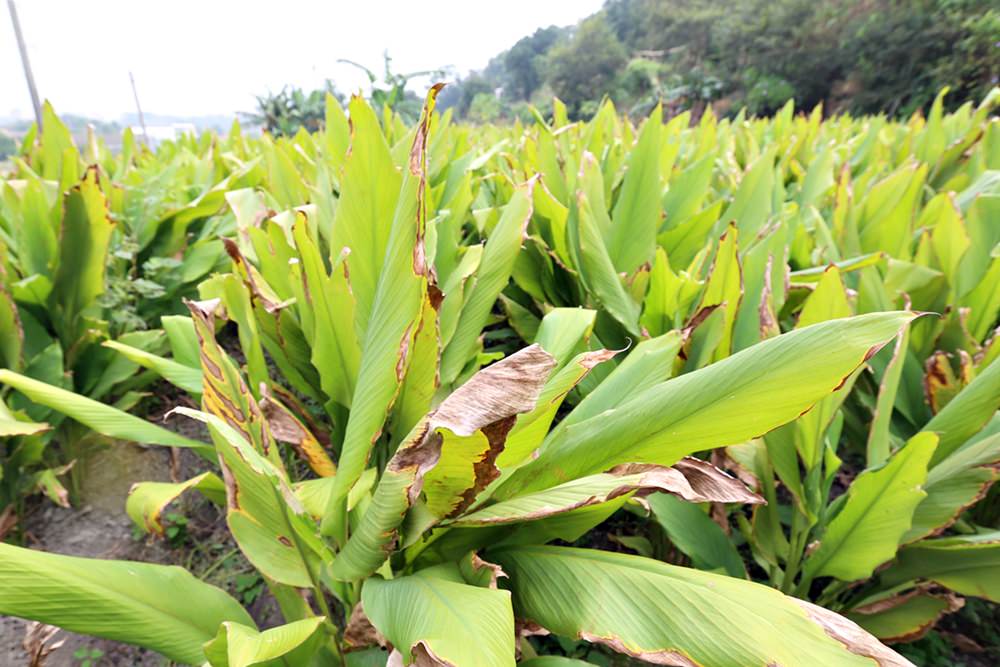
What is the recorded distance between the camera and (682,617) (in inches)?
19.4

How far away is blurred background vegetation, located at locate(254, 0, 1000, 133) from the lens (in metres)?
15.1

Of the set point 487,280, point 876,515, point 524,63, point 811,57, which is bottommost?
point 876,515

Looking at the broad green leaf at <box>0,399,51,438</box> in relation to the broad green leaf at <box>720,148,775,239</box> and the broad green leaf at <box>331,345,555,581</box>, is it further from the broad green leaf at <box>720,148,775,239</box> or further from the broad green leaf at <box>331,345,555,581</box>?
the broad green leaf at <box>720,148,775,239</box>

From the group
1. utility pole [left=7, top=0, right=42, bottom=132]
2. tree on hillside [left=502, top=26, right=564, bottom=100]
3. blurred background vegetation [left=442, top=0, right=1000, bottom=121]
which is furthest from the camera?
tree on hillside [left=502, top=26, right=564, bottom=100]

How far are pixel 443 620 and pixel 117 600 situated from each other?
0.38m

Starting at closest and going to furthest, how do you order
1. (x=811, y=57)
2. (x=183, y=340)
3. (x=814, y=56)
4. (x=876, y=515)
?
(x=876, y=515), (x=183, y=340), (x=814, y=56), (x=811, y=57)

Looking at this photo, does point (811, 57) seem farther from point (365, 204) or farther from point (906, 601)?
point (365, 204)

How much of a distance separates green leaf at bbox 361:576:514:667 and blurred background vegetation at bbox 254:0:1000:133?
8232 millimetres

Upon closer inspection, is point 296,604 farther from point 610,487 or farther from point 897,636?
point 897,636

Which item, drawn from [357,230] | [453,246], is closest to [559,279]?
[453,246]

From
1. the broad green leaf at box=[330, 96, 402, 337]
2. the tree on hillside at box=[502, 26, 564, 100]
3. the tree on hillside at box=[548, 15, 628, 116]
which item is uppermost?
the tree on hillside at box=[502, 26, 564, 100]

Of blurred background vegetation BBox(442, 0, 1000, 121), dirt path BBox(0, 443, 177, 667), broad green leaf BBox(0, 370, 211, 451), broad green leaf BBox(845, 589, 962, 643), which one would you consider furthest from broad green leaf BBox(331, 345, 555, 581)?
blurred background vegetation BBox(442, 0, 1000, 121)

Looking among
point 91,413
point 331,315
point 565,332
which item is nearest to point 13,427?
point 91,413

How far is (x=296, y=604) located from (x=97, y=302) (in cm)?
115
